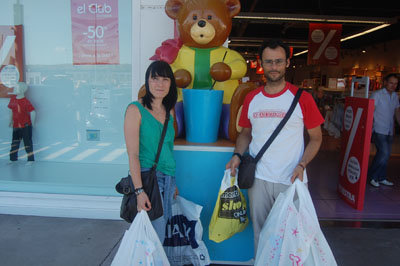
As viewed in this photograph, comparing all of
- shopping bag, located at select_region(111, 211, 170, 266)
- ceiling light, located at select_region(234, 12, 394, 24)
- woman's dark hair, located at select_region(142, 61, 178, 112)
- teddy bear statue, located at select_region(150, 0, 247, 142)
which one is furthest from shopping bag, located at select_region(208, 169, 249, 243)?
ceiling light, located at select_region(234, 12, 394, 24)

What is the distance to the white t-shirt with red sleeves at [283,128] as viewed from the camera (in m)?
1.93

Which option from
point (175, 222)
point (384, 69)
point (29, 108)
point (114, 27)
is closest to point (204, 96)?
point (175, 222)

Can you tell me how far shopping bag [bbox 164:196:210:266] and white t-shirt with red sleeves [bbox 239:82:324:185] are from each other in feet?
2.00

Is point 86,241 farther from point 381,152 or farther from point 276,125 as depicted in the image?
point 381,152

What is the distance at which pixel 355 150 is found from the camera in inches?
159

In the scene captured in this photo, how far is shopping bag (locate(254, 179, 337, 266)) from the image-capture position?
5.80 ft

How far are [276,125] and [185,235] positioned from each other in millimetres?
1046

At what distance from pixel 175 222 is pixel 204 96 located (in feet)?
3.12

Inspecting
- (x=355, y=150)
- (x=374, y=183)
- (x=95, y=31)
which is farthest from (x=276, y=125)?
(x=374, y=183)

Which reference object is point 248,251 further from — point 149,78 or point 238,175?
point 149,78

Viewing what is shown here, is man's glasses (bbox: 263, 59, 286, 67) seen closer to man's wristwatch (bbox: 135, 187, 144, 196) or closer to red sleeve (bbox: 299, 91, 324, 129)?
red sleeve (bbox: 299, 91, 324, 129)

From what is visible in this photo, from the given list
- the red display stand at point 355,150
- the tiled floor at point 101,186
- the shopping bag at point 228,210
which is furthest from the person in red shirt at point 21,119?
the red display stand at point 355,150

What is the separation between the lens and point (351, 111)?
424cm

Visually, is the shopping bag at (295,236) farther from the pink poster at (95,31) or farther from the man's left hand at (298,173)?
the pink poster at (95,31)
